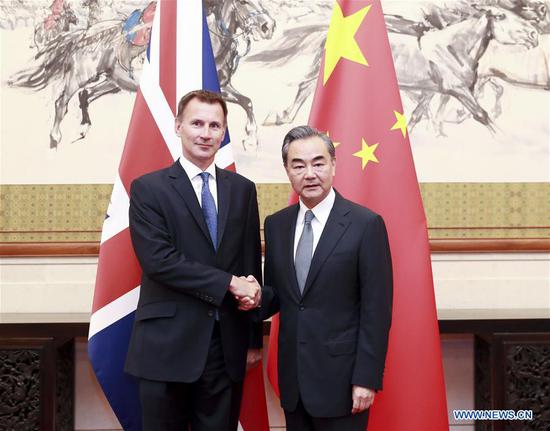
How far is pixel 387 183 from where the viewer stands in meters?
2.75

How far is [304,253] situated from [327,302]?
0.68 feet

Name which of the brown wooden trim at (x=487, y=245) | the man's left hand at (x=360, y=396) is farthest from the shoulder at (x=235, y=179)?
the brown wooden trim at (x=487, y=245)

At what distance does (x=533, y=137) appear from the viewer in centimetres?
386

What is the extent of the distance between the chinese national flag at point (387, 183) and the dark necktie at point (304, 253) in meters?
0.65

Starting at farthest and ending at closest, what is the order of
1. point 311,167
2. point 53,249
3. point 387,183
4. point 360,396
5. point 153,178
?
point 53,249
point 387,183
point 153,178
point 311,167
point 360,396

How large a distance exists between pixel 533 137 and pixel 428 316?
73.6 inches

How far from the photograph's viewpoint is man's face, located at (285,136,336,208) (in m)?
2.12

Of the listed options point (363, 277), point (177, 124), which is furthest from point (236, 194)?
point (363, 277)

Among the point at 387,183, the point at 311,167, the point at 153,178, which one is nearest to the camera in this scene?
the point at 311,167

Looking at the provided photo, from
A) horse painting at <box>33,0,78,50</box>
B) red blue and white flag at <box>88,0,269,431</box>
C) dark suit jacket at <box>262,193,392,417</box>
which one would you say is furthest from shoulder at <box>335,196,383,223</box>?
horse painting at <box>33,0,78,50</box>

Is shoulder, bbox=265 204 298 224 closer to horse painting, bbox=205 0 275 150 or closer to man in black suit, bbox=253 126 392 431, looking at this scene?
man in black suit, bbox=253 126 392 431

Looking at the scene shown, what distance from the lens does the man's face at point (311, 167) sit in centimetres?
212

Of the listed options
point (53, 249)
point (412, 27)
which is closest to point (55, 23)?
point (53, 249)

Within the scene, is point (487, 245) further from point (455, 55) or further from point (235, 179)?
point (235, 179)
